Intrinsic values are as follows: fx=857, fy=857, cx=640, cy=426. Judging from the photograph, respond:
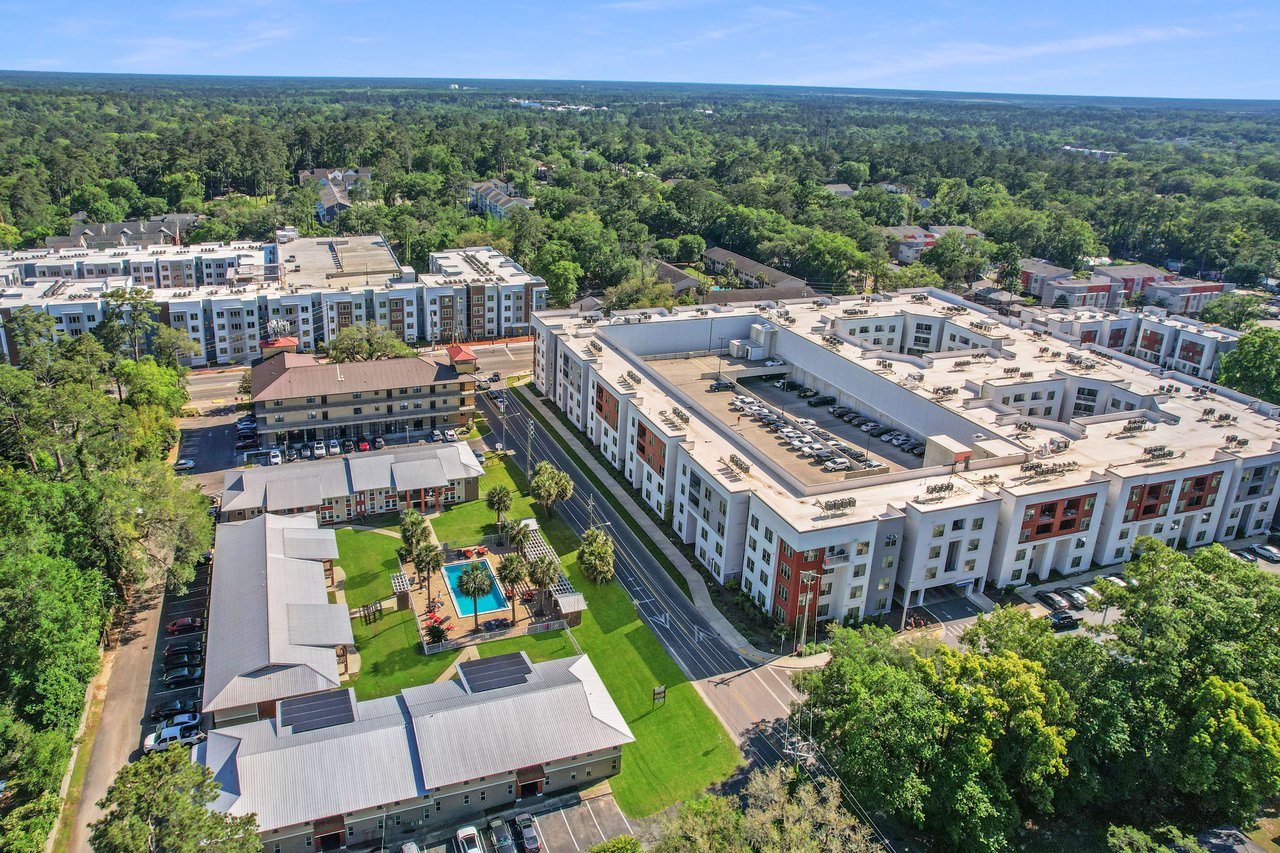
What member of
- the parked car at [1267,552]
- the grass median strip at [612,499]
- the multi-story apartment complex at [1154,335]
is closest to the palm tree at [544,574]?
the grass median strip at [612,499]

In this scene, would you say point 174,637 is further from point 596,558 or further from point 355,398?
point 355,398

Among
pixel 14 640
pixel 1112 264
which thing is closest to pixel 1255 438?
pixel 14 640

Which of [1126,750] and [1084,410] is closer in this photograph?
[1126,750]

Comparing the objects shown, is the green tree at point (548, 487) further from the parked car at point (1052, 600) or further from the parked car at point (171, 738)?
the parked car at point (1052, 600)

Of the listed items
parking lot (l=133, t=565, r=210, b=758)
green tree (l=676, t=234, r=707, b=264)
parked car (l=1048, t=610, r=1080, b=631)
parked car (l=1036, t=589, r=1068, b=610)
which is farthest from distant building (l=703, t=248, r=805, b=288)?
parking lot (l=133, t=565, r=210, b=758)

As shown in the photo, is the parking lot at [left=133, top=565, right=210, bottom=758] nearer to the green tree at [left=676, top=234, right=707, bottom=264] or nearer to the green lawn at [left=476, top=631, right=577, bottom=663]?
the green lawn at [left=476, top=631, right=577, bottom=663]

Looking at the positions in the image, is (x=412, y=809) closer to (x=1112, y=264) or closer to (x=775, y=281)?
(x=775, y=281)
